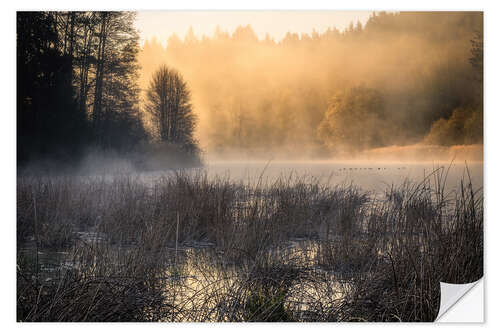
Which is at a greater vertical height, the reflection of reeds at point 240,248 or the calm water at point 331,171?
the calm water at point 331,171

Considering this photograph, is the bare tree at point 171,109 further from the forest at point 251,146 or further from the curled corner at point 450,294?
the curled corner at point 450,294

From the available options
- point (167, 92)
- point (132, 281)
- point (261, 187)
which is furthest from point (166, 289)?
point (167, 92)

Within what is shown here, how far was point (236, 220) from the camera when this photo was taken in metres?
3.21

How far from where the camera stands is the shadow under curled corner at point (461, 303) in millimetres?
2605

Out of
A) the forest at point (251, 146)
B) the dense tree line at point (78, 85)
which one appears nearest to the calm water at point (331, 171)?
the forest at point (251, 146)

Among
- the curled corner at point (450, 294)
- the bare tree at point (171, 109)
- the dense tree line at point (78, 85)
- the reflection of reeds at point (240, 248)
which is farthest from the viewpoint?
the bare tree at point (171, 109)

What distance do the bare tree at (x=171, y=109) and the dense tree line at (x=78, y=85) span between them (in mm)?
110

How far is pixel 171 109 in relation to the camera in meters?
3.20

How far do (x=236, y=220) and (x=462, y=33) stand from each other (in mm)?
1973

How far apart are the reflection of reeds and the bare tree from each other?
28 centimetres

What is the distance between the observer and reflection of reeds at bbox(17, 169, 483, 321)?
2473 millimetres

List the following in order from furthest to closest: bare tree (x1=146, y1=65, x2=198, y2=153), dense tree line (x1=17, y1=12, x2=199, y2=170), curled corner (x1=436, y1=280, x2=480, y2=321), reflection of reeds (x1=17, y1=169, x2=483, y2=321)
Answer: bare tree (x1=146, y1=65, x2=198, y2=153) < dense tree line (x1=17, y1=12, x2=199, y2=170) < curled corner (x1=436, y1=280, x2=480, y2=321) < reflection of reeds (x1=17, y1=169, x2=483, y2=321)

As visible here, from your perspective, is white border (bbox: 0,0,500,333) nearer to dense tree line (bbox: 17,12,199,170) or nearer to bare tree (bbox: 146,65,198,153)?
dense tree line (bbox: 17,12,199,170)

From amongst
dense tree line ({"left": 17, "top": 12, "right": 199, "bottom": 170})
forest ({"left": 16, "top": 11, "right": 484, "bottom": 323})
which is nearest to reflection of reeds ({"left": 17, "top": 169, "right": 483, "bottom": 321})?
forest ({"left": 16, "top": 11, "right": 484, "bottom": 323})
